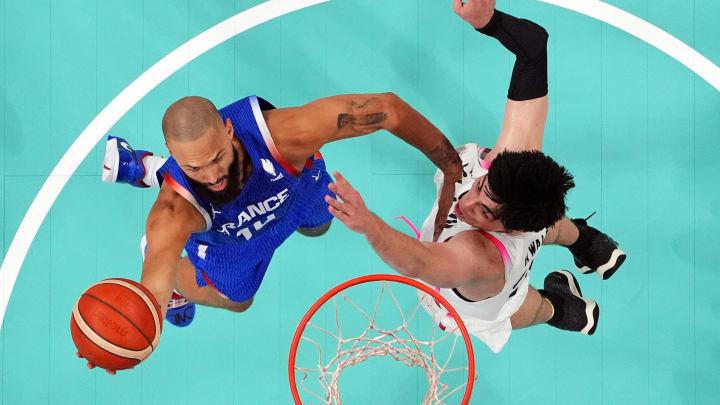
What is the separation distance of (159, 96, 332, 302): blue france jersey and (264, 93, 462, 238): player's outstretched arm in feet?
0.25

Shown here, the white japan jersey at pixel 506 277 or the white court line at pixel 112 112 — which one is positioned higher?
the white court line at pixel 112 112

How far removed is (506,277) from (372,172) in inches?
73.3

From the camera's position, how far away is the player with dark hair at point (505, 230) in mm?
2576

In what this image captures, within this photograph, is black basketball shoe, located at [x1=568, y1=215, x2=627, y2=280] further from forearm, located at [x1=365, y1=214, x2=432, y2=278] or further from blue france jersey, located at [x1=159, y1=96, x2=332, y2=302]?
forearm, located at [x1=365, y1=214, x2=432, y2=278]

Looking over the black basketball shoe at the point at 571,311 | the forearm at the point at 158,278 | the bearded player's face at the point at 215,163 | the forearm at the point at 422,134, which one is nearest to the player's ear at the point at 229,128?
the bearded player's face at the point at 215,163

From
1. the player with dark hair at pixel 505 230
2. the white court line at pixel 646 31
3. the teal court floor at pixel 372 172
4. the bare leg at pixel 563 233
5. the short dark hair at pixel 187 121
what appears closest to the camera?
the player with dark hair at pixel 505 230

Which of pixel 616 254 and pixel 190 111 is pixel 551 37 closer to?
pixel 616 254

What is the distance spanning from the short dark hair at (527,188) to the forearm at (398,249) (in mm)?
457

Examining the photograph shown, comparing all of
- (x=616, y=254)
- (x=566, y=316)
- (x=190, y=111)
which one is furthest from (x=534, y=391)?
(x=190, y=111)

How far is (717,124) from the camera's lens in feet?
15.8

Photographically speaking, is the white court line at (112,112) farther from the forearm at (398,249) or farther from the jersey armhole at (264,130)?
the forearm at (398,249)

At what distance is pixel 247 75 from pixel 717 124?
353cm

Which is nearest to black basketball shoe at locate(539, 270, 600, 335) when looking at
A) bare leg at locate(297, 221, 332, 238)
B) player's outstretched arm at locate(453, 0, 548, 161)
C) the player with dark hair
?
the player with dark hair

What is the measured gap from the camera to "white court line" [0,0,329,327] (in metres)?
4.66
